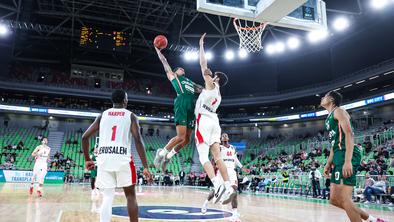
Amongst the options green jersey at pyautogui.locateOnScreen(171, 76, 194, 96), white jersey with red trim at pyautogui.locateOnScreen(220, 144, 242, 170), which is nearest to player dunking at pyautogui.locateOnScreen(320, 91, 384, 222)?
green jersey at pyautogui.locateOnScreen(171, 76, 194, 96)

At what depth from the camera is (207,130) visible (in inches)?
215

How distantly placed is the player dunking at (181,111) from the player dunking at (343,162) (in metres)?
2.48

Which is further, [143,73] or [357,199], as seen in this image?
[143,73]

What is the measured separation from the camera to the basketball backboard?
320 inches

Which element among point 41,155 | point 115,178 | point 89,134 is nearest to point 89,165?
point 89,134

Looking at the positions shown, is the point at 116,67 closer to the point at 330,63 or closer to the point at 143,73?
the point at 143,73

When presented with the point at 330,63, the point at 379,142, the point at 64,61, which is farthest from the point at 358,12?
the point at 64,61

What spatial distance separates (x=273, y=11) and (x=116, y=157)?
20.3 feet

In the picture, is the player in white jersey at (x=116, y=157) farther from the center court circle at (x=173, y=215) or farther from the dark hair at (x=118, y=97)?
the center court circle at (x=173, y=215)

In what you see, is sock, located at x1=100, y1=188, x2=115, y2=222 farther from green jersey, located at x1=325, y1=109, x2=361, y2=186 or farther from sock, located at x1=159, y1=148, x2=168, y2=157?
green jersey, located at x1=325, y1=109, x2=361, y2=186

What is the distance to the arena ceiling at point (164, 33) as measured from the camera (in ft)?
84.9

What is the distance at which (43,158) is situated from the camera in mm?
11812

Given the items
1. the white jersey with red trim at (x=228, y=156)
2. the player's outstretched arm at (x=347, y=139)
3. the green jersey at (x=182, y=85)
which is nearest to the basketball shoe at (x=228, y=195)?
the player's outstretched arm at (x=347, y=139)

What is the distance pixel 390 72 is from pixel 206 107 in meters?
22.4
